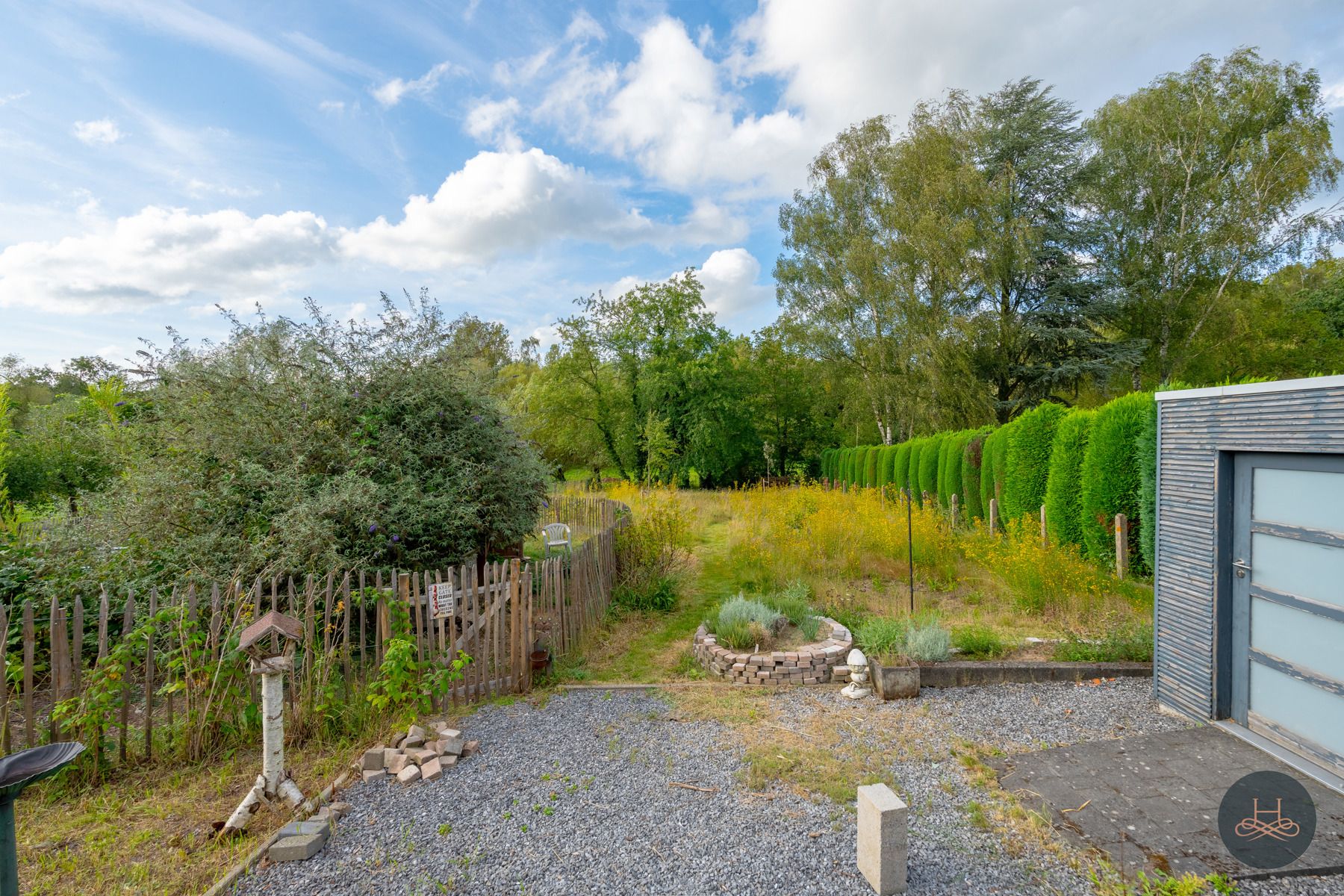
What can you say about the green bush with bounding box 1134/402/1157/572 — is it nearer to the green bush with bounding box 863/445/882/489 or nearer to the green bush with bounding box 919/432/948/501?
the green bush with bounding box 919/432/948/501

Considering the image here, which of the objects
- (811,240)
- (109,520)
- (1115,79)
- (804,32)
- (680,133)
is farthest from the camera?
(811,240)

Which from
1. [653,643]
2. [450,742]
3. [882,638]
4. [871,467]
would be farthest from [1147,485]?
[871,467]

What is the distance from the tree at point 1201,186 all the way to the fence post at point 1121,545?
11.6 meters

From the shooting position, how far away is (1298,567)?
3352 mm

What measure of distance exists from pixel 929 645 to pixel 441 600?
3.88 meters

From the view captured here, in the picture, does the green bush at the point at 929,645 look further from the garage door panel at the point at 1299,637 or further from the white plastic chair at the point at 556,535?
the white plastic chair at the point at 556,535

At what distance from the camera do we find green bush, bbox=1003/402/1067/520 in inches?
366

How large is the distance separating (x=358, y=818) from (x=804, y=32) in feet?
25.4

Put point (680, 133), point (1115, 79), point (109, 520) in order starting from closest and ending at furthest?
A: point (109, 520) < point (680, 133) < point (1115, 79)

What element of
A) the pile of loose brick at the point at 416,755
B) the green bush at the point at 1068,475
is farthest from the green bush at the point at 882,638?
the green bush at the point at 1068,475

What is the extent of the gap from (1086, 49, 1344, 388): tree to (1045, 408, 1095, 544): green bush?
10386 mm

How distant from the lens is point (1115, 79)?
52.4ft

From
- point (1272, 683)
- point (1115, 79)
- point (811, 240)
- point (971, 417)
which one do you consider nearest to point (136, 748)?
point (1272, 683)

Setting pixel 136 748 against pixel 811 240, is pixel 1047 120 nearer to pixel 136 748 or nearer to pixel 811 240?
pixel 811 240
